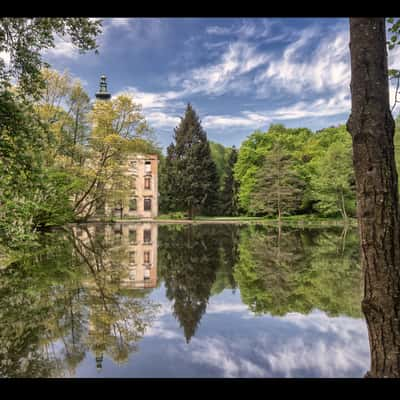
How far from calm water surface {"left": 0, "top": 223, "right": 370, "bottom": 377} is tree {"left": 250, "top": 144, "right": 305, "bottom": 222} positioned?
19.4 metres

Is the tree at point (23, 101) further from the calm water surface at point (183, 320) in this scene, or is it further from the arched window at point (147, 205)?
the arched window at point (147, 205)

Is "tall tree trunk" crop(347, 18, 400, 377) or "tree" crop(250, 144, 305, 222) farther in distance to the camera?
"tree" crop(250, 144, 305, 222)

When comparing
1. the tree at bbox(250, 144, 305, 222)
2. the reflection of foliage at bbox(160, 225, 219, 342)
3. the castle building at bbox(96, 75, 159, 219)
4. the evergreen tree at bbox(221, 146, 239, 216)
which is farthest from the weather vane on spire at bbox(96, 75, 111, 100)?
the reflection of foliage at bbox(160, 225, 219, 342)

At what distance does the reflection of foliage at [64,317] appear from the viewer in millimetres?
2971

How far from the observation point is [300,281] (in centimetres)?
586

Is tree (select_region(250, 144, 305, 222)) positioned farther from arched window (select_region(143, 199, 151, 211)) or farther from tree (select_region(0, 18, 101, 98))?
tree (select_region(0, 18, 101, 98))

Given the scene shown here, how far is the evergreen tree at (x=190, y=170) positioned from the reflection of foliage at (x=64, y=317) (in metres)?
25.6

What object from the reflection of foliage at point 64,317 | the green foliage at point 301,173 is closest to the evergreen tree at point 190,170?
the green foliage at point 301,173

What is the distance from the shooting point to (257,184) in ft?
95.5

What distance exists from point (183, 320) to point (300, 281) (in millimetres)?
2844

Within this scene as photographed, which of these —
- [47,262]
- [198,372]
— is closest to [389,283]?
[198,372]

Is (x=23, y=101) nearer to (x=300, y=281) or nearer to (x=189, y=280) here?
(x=189, y=280)

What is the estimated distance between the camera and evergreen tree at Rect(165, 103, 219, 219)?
32.7 meters

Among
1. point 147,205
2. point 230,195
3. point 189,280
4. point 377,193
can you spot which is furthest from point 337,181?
point 377,193
